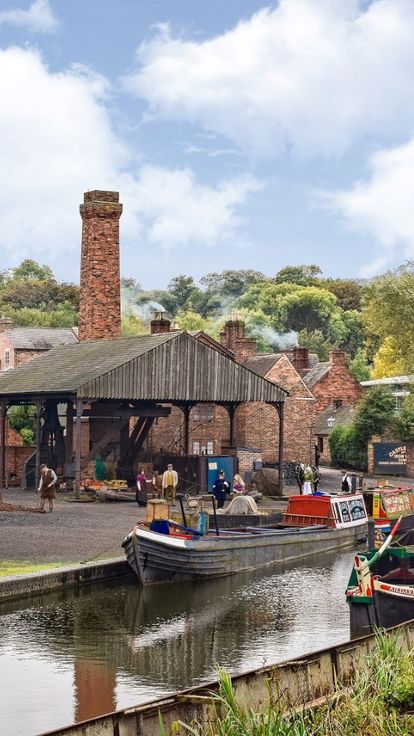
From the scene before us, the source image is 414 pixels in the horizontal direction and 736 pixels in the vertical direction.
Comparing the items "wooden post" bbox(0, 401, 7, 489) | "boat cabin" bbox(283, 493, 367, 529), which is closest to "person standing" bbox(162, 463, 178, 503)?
"boat cabin" bbox(283, 493, 367, 529)

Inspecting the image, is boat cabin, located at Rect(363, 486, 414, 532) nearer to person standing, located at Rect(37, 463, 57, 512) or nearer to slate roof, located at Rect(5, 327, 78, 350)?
person standing, located at Rect(37, 463, 57, 512)

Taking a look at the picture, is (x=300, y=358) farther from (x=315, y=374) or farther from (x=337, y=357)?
(x=337, y=357)

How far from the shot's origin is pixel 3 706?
18.3 meters

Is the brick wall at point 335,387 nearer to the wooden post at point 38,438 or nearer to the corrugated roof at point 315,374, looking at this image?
the corrugated roof at point 315,374

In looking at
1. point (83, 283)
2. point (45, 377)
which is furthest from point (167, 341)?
point (83, 283)

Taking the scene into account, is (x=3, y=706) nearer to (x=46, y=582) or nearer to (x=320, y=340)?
(x=46, y=582)

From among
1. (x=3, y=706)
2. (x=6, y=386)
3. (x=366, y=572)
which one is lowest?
(x=3, y=706)

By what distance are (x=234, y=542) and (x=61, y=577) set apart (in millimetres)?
6268

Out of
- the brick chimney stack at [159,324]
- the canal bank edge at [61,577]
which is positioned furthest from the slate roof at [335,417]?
the canal bank edge at [61,577]

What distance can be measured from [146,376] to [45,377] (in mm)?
5436

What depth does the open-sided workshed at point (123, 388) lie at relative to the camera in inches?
1858

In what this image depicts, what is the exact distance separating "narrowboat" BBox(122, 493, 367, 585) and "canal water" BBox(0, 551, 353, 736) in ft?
1.47

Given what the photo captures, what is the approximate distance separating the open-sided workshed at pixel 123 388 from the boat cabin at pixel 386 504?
896 centimetres

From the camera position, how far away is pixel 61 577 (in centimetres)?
2745
